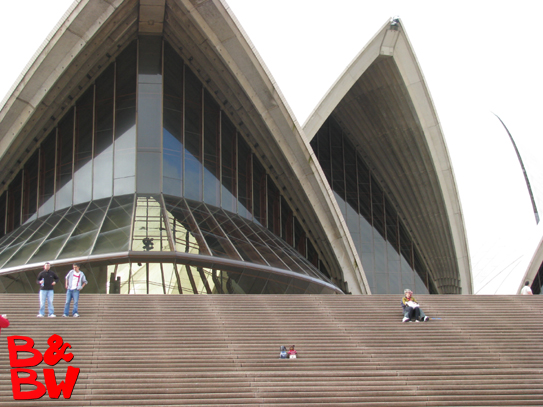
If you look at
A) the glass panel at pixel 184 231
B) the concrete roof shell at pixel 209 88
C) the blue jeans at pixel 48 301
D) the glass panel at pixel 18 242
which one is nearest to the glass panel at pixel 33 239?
the glass panel at pixel 18 242

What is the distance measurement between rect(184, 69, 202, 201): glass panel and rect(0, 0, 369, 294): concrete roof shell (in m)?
0.52

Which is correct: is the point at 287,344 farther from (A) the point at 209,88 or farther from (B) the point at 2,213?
(B) the point at 2,213

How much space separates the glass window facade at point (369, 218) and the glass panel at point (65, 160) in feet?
34.6

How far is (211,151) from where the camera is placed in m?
23.2

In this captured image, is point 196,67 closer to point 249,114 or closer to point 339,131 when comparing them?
point 249,114

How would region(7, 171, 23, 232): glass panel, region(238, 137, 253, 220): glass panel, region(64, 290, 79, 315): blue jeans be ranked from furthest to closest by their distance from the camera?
region(238, 137, 253, 220): glass panel
region(7, 171, 23, 232): glass panel
region(64, 290, 79, 315): blue jeans

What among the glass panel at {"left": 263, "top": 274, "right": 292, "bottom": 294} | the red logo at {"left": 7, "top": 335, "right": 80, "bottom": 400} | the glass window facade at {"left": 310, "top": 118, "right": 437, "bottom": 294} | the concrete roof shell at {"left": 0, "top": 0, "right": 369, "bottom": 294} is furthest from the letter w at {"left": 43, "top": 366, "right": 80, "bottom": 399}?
the glass window facade at {"left": 310, "top": 118, "right": 437, "bottom": 294}

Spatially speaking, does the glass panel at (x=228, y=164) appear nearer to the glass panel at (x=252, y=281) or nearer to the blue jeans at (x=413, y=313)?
the glass panel at (x=252, y=281)

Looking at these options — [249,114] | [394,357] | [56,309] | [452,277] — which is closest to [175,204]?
[249,114]

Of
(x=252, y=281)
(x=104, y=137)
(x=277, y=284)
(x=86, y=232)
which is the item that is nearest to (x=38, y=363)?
(x=86, y=232)

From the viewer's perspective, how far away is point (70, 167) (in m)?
22.3

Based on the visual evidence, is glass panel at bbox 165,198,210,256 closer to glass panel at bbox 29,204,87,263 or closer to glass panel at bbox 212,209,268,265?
glass panel at bbox 212,209,268,265

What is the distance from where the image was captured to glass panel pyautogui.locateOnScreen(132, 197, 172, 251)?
56.3 feet

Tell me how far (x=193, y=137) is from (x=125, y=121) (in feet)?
8.01
